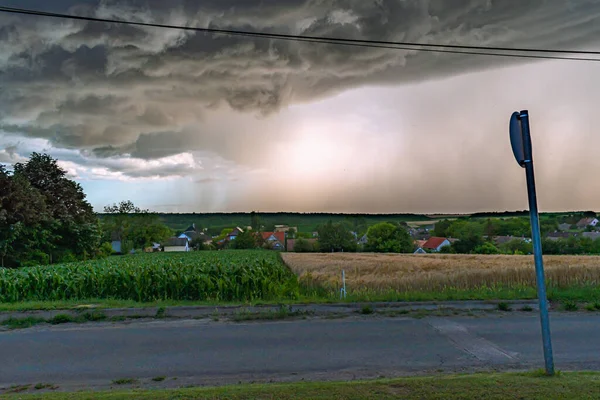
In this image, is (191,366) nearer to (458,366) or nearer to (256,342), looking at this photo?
(256,342)

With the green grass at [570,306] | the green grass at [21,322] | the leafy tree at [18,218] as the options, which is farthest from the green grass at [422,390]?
the leafy tree at [18,218]

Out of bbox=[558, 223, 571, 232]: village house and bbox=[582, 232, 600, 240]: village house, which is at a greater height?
bbox=[558, 223, 571, 232]: village house

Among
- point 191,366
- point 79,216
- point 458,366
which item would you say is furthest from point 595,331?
point 79,216

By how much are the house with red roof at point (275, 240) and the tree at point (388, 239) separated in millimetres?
22841

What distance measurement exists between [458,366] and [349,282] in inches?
427

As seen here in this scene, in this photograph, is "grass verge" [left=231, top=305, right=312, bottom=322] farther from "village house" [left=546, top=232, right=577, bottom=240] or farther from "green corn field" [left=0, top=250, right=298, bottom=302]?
"village house" [left=546, top=232, right=577, bottom=240]

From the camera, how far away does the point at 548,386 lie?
464cm

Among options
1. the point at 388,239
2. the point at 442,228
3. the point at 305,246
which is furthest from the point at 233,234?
the point at 388,239

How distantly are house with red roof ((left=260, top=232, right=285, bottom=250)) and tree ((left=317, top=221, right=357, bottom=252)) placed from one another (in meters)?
14.8

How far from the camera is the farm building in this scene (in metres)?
124

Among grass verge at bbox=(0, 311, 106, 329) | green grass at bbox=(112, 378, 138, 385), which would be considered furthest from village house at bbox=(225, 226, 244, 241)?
green grass at bbox=(112, 378, 138, 385)

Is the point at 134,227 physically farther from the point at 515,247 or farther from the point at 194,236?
the point at 515,247

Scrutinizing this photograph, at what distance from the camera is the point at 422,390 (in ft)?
15.6

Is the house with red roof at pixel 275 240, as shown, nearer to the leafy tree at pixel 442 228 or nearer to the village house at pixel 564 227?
the leafy tree at pixel 442 228
